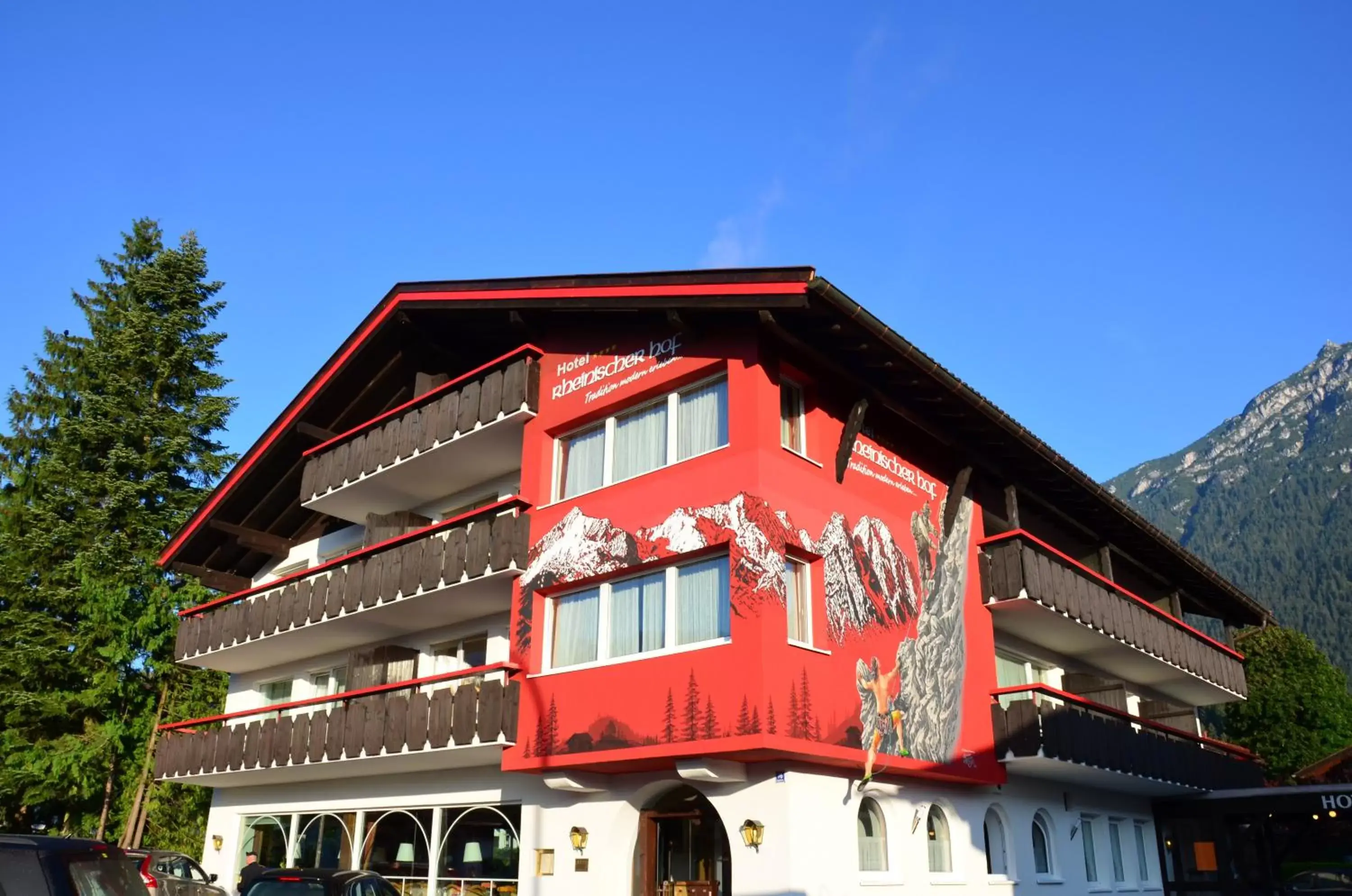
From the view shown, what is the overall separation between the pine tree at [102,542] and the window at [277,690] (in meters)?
6.01

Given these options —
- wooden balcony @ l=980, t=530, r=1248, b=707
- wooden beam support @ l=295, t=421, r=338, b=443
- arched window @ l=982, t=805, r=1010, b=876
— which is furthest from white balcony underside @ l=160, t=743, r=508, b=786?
wooden balcony @ l=980, t=530, r=1248, b=707

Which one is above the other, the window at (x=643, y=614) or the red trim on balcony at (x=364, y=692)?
the window at (x=643, y=614)

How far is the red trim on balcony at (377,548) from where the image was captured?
19969 millimetres

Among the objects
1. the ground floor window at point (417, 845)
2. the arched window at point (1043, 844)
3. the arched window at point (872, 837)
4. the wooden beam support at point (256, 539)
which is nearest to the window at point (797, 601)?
the arched window at point (872, 837)

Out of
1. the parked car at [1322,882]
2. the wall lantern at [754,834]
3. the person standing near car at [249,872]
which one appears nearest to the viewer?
the person standing near car at [249,872]

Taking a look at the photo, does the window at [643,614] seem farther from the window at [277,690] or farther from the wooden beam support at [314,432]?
the window at [277,690]

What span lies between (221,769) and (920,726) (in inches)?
635

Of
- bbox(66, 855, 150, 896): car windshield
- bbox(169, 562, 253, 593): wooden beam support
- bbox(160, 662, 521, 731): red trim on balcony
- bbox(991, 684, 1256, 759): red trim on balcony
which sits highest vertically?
bbox(169, 562, 253, 593): wooden beam support

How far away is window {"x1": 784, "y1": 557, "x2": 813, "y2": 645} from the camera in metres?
16.0

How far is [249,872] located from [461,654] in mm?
6556

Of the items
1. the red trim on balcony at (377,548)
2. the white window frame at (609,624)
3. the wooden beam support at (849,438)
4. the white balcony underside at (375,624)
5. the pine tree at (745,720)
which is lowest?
the pine tree at (745,720)

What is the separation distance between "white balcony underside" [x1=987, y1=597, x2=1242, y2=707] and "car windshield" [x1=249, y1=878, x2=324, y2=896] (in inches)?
501

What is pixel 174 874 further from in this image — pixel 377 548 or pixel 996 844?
pixel 996 844

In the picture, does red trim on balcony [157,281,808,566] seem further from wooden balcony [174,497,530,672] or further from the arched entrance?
the arched entrance
